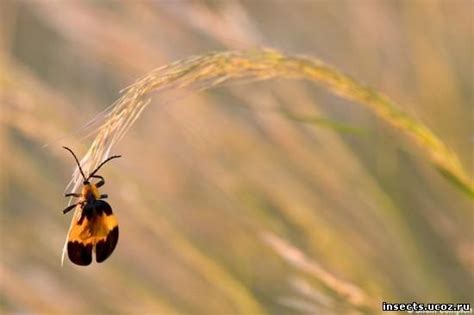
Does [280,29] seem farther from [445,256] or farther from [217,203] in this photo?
[445,256]

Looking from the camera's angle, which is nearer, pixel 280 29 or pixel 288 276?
pixel 288 276

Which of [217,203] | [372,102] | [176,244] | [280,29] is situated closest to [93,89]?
[280,29]

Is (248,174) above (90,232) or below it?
above

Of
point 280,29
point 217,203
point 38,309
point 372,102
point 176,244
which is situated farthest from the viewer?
point 280,29

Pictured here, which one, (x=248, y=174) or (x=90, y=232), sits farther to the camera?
(x=248, y=174)

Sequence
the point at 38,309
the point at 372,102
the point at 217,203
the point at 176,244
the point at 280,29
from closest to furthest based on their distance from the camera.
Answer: the point at 372,102 → the point at 176,244 → the point at 38,309 → the point at 217,203 → the point at 280,29

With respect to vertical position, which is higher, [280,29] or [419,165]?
[280,29]
